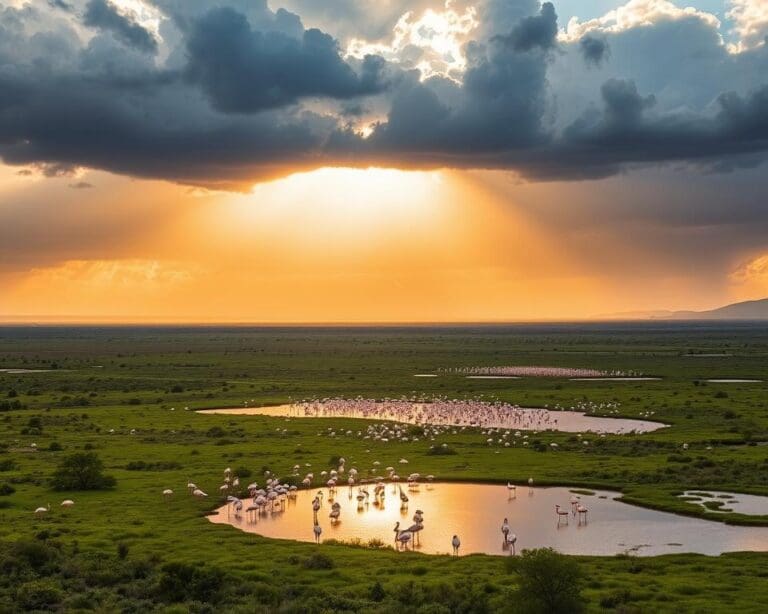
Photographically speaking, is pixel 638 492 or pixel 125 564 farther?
pixel 638 492

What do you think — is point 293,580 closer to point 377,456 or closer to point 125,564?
point 125,564

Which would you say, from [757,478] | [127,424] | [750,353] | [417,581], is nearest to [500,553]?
[417,581]

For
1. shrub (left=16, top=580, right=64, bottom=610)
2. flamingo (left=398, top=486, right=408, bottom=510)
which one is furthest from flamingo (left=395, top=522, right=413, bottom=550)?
shrub (left=16, top=580, right=64, bottom=610)

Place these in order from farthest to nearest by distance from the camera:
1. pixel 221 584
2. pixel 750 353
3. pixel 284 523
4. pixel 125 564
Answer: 1. pixel 750 353
2. pixel 284 523
3. pixel 125 564
4. pixel 221 584

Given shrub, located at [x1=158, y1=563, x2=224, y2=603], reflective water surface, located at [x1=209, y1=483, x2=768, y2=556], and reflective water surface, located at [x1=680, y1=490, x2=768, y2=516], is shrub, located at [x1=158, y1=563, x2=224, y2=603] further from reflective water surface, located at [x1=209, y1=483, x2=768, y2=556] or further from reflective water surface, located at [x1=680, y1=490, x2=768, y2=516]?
reflective water surface, located at [x1=680, y1=490, x2=768, y2=516]

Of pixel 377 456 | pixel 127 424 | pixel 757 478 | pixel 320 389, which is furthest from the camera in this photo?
pixel 320 389

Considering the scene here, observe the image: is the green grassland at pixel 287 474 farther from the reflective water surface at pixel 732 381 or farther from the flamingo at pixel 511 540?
the reflective water surface at pixel 732 381

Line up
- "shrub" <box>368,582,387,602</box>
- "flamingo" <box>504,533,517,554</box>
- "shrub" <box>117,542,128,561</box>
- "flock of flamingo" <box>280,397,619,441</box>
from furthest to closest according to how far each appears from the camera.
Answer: "flock of flamingo" <box>280,397,619,441</box> → "flamingo" <box>504,533,517,554</box> → "shrub" <box>117,542,128,561</box> → "shrub" <box>368,582,387,602</box>
